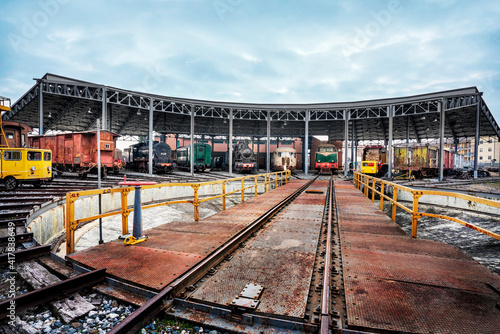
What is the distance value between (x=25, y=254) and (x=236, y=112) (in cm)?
2790

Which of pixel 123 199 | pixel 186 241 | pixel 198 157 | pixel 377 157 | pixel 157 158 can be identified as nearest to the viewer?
pixel 123 199

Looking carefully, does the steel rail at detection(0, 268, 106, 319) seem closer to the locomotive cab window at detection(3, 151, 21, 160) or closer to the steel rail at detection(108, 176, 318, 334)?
the steel rail at detection(108, 176, 318, 334)

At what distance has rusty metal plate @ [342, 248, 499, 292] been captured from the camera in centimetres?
317

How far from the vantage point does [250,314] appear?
8.23ft

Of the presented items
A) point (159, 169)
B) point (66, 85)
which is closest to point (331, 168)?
point (159, 169)

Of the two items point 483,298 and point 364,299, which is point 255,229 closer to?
point 364,299

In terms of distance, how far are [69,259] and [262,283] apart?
3000mm

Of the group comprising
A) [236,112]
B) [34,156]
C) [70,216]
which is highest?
[236,112]

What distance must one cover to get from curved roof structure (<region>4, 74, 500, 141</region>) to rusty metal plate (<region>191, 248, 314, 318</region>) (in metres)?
21.3

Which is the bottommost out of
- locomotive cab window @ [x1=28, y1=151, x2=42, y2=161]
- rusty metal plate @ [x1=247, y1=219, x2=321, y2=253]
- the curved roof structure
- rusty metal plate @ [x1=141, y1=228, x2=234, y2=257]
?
rusty metal plate @ [x1=247, y1=219, x2=321, y2=253]

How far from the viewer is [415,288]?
3.01m

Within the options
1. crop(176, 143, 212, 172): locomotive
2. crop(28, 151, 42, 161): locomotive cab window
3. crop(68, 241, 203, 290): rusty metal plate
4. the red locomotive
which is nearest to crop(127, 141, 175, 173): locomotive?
crop(176, 143, 212, 172): locomotive

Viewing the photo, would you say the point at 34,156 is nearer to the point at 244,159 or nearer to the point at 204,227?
the point at 204,227

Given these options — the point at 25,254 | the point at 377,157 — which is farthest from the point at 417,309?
the point at 377,157
